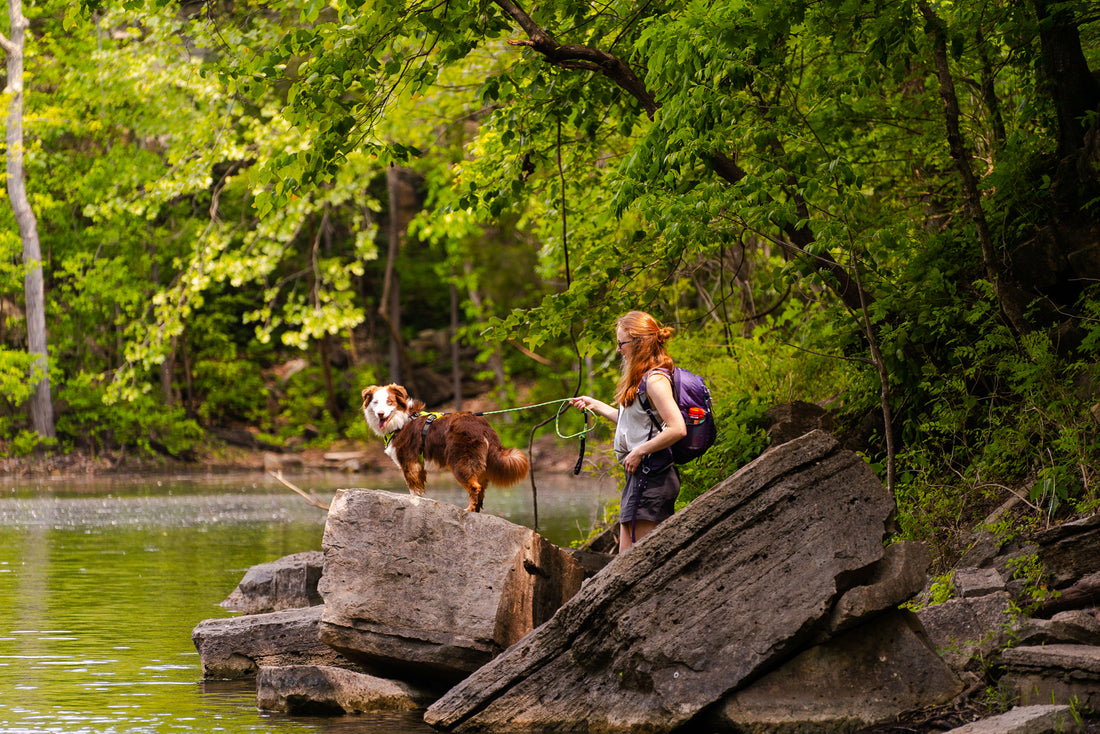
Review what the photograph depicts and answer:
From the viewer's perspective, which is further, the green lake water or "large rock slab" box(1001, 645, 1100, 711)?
the green lake water

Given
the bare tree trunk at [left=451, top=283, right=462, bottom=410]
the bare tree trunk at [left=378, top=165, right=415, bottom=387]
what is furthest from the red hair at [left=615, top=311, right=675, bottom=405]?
the bare tree trunk at [left=451, top=283, right=462, bottom=410]

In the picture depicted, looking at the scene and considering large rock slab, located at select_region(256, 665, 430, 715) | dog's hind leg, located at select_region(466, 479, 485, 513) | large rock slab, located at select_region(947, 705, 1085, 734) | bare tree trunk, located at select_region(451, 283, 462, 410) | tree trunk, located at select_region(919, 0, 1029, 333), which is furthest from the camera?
bare tree trunk, located at select_region(451, 283, 462, 410)

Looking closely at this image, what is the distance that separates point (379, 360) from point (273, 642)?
34.4m

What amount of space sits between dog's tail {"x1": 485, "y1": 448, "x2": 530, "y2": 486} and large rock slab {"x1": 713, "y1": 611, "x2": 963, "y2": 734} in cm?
311

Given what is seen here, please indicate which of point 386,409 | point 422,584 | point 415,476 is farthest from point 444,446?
point 422,584

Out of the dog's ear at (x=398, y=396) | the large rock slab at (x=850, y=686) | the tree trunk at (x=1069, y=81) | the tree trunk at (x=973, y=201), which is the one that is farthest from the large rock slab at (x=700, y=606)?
the tree trunk at (x=1069, y=81)

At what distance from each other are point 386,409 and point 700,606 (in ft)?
11.5

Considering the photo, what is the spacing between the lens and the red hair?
771cm

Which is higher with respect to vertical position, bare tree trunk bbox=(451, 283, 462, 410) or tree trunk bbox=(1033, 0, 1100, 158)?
tree trunk bbox=(1033, 0, 1100, 158)

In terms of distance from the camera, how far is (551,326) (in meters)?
10.6

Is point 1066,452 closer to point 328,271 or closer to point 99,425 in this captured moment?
point 328,271

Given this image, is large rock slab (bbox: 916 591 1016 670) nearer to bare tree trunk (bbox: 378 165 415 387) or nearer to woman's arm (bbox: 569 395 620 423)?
woman's arm (bbox: 569 395 620 423)

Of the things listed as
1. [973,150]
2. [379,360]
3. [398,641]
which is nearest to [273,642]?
[398,641]

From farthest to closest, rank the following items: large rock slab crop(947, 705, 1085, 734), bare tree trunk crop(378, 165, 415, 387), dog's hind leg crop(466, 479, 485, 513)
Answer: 1. bare tree trunk crop(378, 165, 415, 387)
2. dog's hind leg crop(466, 479, 485, 513)
3. large rock slab crop(947, 705, 1085, 734)
